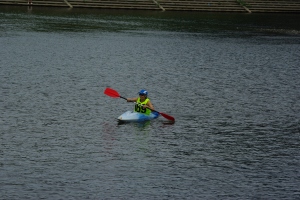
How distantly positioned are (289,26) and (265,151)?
74.4 metres

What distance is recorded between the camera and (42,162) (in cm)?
3628

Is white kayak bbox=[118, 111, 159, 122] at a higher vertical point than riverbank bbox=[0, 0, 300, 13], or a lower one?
lower

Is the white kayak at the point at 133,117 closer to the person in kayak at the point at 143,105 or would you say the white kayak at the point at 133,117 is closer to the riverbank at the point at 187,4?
the person in kayak at the point at 143,105

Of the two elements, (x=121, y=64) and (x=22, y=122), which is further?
(x=121, y=64)

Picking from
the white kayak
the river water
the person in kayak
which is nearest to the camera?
the river water

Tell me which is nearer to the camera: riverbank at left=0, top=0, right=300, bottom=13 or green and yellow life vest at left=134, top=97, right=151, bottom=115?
green and yellow life vest at left=134, top=97, right=151, bottom=115

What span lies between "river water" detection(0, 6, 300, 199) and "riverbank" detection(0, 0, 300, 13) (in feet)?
89.6

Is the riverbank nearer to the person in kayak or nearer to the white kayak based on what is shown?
the person in kayak

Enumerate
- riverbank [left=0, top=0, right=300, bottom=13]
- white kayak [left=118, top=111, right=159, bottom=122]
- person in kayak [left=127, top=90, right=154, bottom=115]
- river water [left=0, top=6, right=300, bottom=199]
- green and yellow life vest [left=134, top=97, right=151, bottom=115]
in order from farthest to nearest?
riverbank [left=0, top=0, right=300, bottom=13] < green and yellow life vest [left=134, top=97, right=151, bottom=115] < person in kayak [left=127, top=90, right=154, bottom=115] < white kayak [left=118, top=111, right=159, bottom=122] < river water [left=0, top=6, right=300, bottom=199]

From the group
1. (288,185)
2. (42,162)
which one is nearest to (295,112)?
(288,185)

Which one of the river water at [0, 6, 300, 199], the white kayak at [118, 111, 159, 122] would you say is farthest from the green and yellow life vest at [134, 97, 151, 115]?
the river water at [0, 6, 300, 199]

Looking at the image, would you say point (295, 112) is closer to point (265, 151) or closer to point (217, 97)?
point (217, 97)

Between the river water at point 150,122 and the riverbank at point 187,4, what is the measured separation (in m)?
27.3

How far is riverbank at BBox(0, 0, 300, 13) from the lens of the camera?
123250 mm
